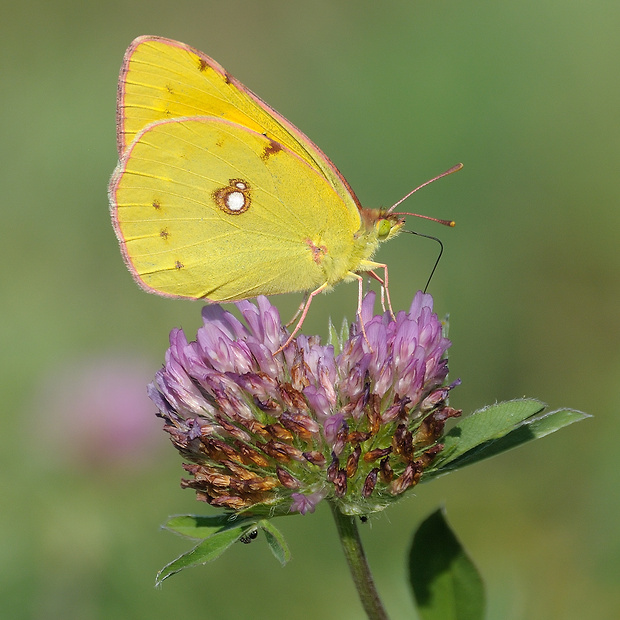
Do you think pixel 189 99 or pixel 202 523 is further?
pixel 189 99

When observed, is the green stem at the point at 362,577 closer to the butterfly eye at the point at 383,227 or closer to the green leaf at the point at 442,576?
the green leaf at the point at 442,576

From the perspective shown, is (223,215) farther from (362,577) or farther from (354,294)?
(354,294)

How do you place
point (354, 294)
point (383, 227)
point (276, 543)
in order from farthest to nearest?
point (354, 294), point (383, 227), point (276, 543)

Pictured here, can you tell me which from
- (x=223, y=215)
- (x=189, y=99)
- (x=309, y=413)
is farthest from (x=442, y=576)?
(x=189, y=99)

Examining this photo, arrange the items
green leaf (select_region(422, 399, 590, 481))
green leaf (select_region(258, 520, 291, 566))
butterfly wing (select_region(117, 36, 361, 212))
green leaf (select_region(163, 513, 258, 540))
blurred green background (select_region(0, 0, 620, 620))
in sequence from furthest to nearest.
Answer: blurred green background (select_region(0, 0, 620, 620)) < butterfly wing (select_region(117, 36, 361, 212)) < green leaf (select_region(163, 513, 258, 540)) < green leaf (select_region(422, 399, 590, 481)) < green leaf (select_region(258, 520, 291, 566))

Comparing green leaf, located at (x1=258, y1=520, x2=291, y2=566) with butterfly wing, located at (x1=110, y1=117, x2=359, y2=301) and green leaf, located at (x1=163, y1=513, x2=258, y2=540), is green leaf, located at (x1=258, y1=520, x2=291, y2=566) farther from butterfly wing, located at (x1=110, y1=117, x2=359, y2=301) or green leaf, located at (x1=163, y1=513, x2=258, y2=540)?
butterfly wing, located at (x1=110, y1=117, x2=359, y2=301)

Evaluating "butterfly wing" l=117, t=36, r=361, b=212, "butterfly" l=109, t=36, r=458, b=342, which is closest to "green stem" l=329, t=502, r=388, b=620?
"butterfly" l=109, t=36, r=458, b=342

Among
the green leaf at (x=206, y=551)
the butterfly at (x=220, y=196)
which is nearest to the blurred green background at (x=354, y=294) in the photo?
the green leaf at (x=206, y=551)

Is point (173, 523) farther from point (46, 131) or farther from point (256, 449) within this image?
point (46, 131)
